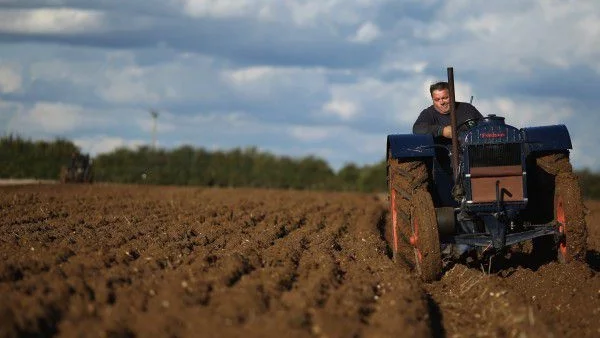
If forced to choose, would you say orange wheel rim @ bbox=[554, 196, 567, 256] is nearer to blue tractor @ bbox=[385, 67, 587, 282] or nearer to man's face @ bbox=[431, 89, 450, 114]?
blue tractor @ bbox=[385, 67, 587, 282]

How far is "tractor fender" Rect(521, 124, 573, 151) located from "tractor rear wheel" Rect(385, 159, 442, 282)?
1.14m

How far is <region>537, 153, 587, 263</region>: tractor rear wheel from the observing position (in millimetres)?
9609

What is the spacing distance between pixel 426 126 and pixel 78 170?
26352 millimetres

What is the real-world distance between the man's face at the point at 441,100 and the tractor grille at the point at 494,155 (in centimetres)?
132

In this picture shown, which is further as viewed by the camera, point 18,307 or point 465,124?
point 465,124

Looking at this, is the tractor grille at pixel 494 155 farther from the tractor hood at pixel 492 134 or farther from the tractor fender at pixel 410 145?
the tractor fender at pixel 410 145

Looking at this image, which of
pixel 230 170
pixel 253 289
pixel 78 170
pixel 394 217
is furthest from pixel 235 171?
pixel 253 289

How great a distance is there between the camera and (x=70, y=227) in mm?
13078

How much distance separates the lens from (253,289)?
7.16m

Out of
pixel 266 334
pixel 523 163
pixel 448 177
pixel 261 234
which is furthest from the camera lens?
pixel 261 234

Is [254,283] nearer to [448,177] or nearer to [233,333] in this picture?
[233,333]

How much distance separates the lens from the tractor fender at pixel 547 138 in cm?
980

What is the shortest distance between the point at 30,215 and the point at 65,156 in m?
29.3

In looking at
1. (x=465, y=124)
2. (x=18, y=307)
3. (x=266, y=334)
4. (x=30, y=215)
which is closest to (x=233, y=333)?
(x=266, y=334)
